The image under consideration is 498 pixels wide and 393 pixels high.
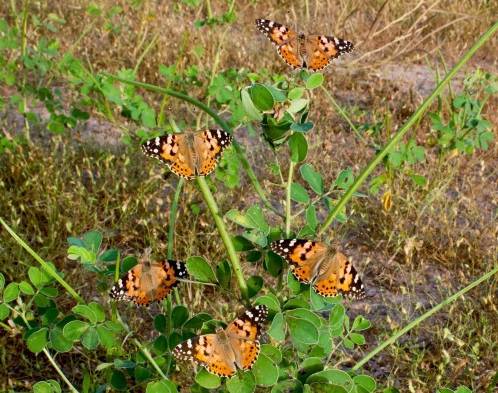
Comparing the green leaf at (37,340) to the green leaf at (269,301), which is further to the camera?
the green leaf at (37,340)

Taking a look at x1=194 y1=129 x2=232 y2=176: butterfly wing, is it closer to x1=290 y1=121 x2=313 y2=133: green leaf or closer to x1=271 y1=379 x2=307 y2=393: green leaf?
x1=290 y1=121 x2=313 y2=133: green leaf

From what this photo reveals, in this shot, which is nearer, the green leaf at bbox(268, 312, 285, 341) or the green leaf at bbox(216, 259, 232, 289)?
the green leaf at bbox(268, 312, 285, 341)

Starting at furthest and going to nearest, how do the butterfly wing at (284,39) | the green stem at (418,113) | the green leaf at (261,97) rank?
the butterfly wing at (284,39) → the green leaf at (261,97) → the green stem at (418,113)

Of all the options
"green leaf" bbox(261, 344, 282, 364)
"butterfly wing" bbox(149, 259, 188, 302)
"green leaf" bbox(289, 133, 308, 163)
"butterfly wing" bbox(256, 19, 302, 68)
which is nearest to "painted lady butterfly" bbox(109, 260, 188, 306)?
"butterfly wing" bbox(149, 259, 188, 302)

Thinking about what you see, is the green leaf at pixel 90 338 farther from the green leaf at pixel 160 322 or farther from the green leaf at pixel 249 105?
the green leaf at pixel 249 105

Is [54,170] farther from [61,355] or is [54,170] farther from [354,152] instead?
[354,152]

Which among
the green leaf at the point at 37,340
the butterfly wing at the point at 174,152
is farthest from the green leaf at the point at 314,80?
the green leaf at the point at 37,340

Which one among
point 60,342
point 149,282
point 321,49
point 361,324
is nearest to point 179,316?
point 149,282
